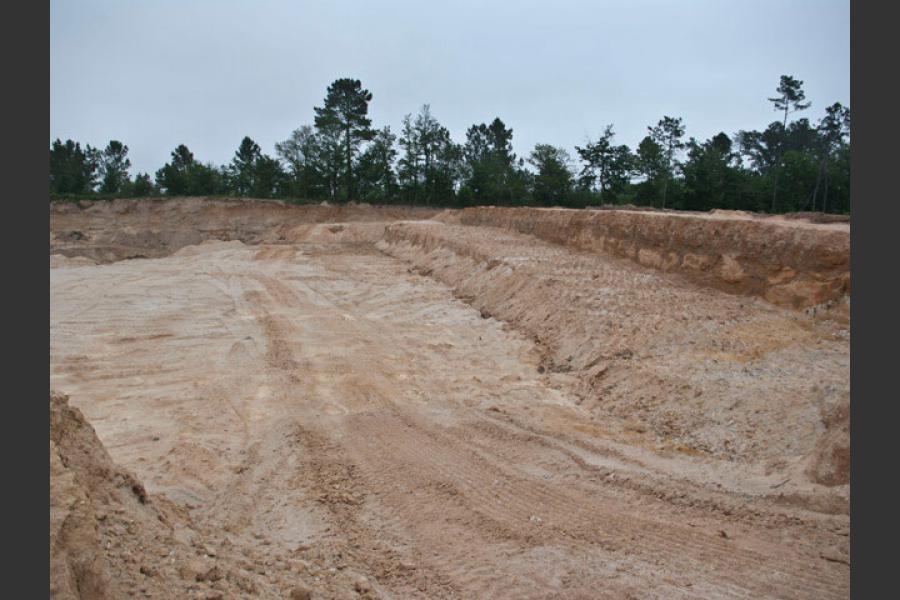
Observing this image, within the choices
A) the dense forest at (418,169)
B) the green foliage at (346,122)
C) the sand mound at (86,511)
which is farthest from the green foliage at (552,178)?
the sand mound at (86,511)

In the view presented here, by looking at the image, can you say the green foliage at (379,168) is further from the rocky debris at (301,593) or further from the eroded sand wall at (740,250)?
the rocky debris at (301,593)

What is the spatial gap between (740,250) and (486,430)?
251 inches

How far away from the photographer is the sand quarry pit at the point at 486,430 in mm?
3920

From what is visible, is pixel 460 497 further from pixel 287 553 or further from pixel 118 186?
pixel 118 186

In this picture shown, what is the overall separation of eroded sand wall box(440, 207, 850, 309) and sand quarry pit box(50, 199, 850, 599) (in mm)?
45

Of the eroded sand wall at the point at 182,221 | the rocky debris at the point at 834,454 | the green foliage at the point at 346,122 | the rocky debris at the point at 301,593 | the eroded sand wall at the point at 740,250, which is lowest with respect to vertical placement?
the rocky debris at the point at 301,593

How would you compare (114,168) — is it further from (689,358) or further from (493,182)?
(689,358)

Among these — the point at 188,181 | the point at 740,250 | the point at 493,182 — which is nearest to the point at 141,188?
the point at 188,181

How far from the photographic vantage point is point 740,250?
10477 millimetres

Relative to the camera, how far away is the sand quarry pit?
392cm

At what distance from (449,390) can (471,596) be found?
178 inches

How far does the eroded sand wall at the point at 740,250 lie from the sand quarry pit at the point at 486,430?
5 cm

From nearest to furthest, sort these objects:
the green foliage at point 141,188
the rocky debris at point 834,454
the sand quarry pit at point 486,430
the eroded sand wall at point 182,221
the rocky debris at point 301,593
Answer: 1. the rocky debris at point 301,593
2. the sand quarry pit at point 486,430
3. the rocky debris at point 834,454
4. the eroded sand wall at point 182,221
5. the green foliage at point 141,188

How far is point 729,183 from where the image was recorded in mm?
35156
